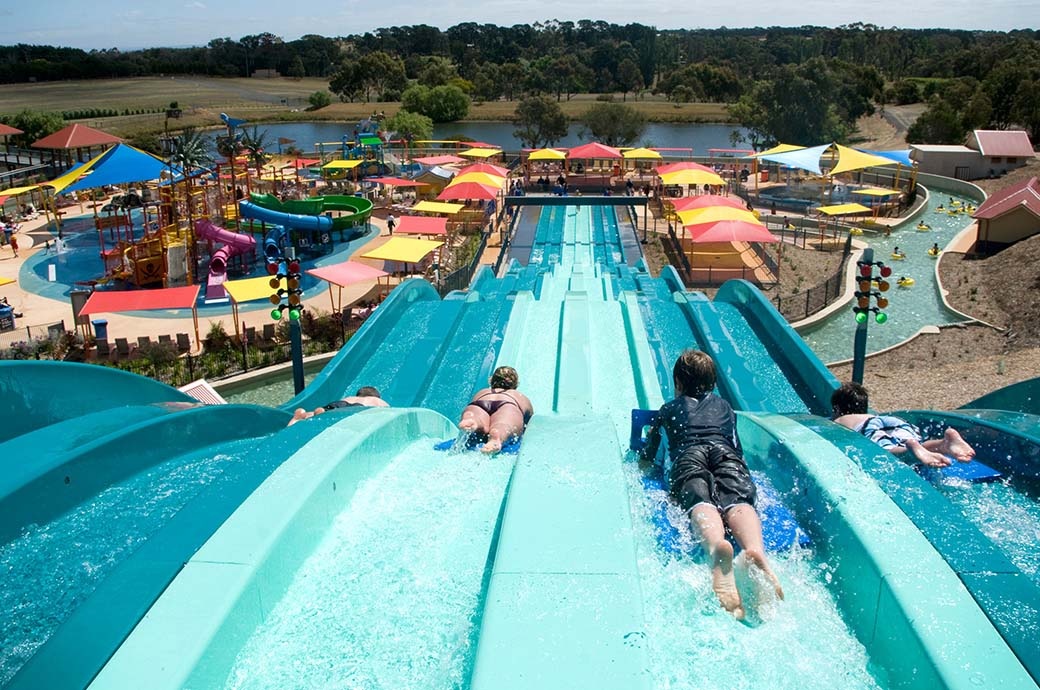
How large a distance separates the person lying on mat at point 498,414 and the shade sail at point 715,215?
1667 cm

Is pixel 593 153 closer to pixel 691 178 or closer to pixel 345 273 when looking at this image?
pixel 691 178

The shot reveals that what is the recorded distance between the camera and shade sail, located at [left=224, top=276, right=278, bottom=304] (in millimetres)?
16812

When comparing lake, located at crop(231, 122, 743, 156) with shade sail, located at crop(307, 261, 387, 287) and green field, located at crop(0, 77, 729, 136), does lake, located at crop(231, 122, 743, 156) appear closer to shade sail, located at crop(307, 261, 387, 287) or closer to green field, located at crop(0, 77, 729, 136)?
green field, located at crop(0, 77, 729, 136)

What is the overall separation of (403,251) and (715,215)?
27.5ft

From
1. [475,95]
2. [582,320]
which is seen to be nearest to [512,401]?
[582,320]

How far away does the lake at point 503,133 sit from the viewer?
6881 cm

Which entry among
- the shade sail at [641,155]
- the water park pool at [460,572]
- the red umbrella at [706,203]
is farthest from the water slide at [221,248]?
the shade sail at [641,155]

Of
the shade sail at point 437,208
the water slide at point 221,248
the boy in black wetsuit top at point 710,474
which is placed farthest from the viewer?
the shade sail at point 437,208

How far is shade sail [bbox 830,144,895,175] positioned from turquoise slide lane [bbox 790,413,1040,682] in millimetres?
28376

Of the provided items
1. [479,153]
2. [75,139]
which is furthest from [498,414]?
[479,153]

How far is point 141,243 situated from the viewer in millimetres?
22594

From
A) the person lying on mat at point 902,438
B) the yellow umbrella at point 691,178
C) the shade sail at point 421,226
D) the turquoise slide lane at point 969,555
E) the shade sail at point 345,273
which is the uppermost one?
the yellow umbrella at point 691,178

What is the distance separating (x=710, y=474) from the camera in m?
4.39

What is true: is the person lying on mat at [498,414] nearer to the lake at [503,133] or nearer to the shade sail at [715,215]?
the shade sail at [715,215]
